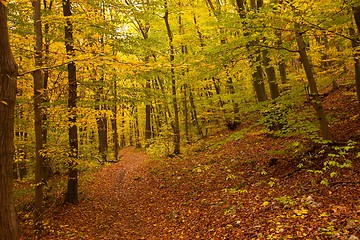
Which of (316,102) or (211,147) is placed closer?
(316,102)

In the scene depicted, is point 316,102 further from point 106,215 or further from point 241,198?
point 106,215

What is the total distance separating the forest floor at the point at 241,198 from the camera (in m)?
6.37

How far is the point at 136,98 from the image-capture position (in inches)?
482

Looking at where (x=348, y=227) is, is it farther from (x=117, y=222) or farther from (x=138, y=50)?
(x=138, y=50)

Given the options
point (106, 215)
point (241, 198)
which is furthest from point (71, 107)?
point (241, 198)

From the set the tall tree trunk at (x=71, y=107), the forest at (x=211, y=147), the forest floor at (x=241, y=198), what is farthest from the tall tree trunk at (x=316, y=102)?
the tall tree trunk at (x=71, y=107)

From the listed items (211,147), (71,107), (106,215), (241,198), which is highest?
(71,107)

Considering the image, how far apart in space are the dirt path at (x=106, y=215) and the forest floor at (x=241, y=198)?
0.11ft

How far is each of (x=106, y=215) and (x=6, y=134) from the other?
7.24 metres

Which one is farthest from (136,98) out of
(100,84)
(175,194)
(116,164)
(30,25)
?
(116,164)

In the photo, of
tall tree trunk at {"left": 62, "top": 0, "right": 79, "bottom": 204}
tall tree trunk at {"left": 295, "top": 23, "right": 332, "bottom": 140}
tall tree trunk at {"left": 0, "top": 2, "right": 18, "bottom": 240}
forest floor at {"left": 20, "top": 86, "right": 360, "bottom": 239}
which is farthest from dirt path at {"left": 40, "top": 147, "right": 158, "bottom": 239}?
tall tree trunk at {"left": 295, "top": 23, "right": 332, "bottom": 140}

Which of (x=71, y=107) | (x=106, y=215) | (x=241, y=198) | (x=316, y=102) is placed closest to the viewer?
(x=316, y=102)

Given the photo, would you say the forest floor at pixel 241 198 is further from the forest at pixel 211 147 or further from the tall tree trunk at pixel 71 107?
the tall tree trunk at pixel 71 107

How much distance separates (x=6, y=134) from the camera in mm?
4711
